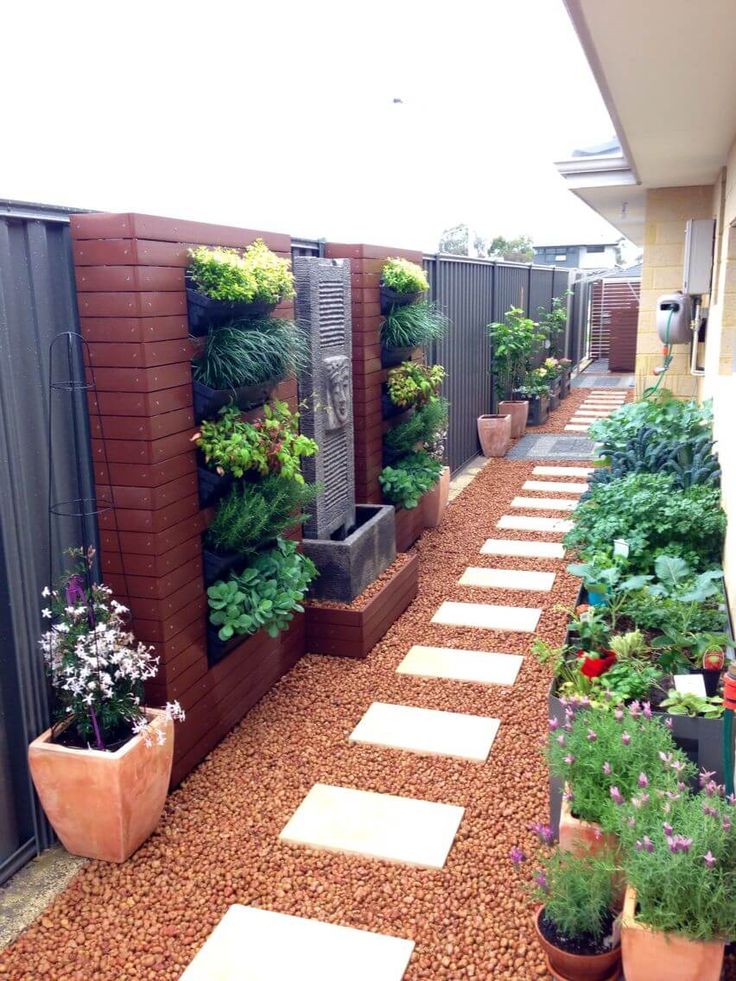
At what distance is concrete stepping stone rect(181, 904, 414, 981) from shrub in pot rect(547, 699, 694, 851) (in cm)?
61

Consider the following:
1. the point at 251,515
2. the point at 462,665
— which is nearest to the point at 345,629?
the point at 462,665

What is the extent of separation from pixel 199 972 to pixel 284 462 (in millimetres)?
1897

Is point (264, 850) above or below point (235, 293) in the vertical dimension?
below

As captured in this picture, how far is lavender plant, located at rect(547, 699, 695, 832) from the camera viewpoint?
2365 millimetres

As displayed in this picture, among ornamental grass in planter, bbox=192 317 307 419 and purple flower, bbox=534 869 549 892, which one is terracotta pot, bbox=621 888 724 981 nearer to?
purple flower, bbox=534 869 549 892

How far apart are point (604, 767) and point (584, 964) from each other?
0.50 metres

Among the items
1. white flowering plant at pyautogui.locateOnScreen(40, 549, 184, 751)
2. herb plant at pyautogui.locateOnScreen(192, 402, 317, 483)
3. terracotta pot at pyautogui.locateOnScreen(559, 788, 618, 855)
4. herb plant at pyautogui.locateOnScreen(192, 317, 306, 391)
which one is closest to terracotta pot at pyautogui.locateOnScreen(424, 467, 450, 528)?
herb plant at pyautogui.locateOnScreen(192, 402, 317, 483)

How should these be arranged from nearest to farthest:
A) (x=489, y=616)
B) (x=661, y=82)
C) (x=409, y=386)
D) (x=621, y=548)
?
(x=661, y=82) < (x=621, y=548) < (x=489, y=616) < (x=409, y=386)

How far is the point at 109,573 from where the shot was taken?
3178mm

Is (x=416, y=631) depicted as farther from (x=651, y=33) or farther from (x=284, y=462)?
(x=651, y=33)

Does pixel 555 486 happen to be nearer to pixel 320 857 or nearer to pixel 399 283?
pixel 399 283

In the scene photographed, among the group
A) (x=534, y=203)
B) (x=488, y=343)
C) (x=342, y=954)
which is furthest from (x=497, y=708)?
(x=534, y=203)

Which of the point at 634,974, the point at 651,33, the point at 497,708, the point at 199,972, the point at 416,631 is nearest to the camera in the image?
the point at 634,974

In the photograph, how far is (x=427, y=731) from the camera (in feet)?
12.2
